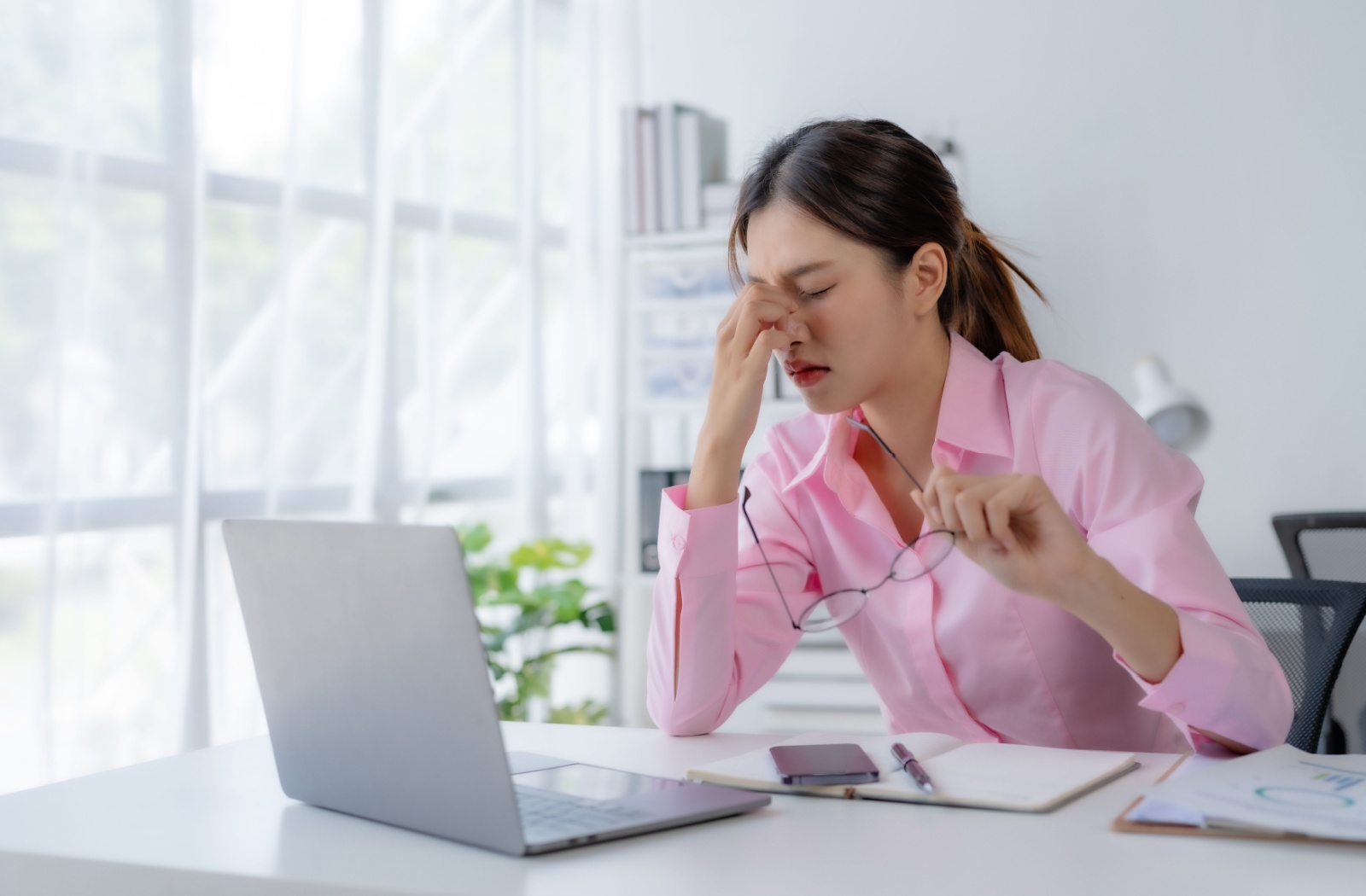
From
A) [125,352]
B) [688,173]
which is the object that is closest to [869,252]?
[125,352]

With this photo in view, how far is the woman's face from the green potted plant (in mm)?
1561

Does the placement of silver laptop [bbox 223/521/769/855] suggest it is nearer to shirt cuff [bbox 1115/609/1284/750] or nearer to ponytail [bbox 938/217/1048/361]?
shirt cuff [bbox 1115/609/1284/750]

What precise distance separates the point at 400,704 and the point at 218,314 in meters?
1.65

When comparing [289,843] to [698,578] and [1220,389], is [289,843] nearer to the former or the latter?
[698,578]

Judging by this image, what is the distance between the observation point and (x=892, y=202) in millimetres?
1372

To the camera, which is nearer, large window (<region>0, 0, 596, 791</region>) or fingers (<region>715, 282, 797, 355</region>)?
A: fingers (<region>715, 282, 797, 355</region>)

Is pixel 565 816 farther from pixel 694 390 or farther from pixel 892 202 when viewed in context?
pixel 694 390

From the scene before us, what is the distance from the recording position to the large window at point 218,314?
197cm

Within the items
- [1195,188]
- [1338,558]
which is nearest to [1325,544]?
[1338,558]

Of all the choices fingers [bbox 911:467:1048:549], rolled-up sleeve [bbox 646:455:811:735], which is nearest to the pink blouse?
rolled-up sleeve [bbox 646:455:811:735]

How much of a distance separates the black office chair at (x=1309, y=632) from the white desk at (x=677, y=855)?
16.5 inches

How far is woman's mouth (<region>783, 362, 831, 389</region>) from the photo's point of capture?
1361 millimetres

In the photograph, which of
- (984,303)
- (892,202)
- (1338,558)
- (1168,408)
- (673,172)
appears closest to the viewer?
(892,202)

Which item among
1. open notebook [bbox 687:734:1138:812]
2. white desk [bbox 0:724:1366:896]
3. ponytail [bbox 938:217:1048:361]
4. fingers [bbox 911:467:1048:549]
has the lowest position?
white desk [bbox 0:724:1366:896]
